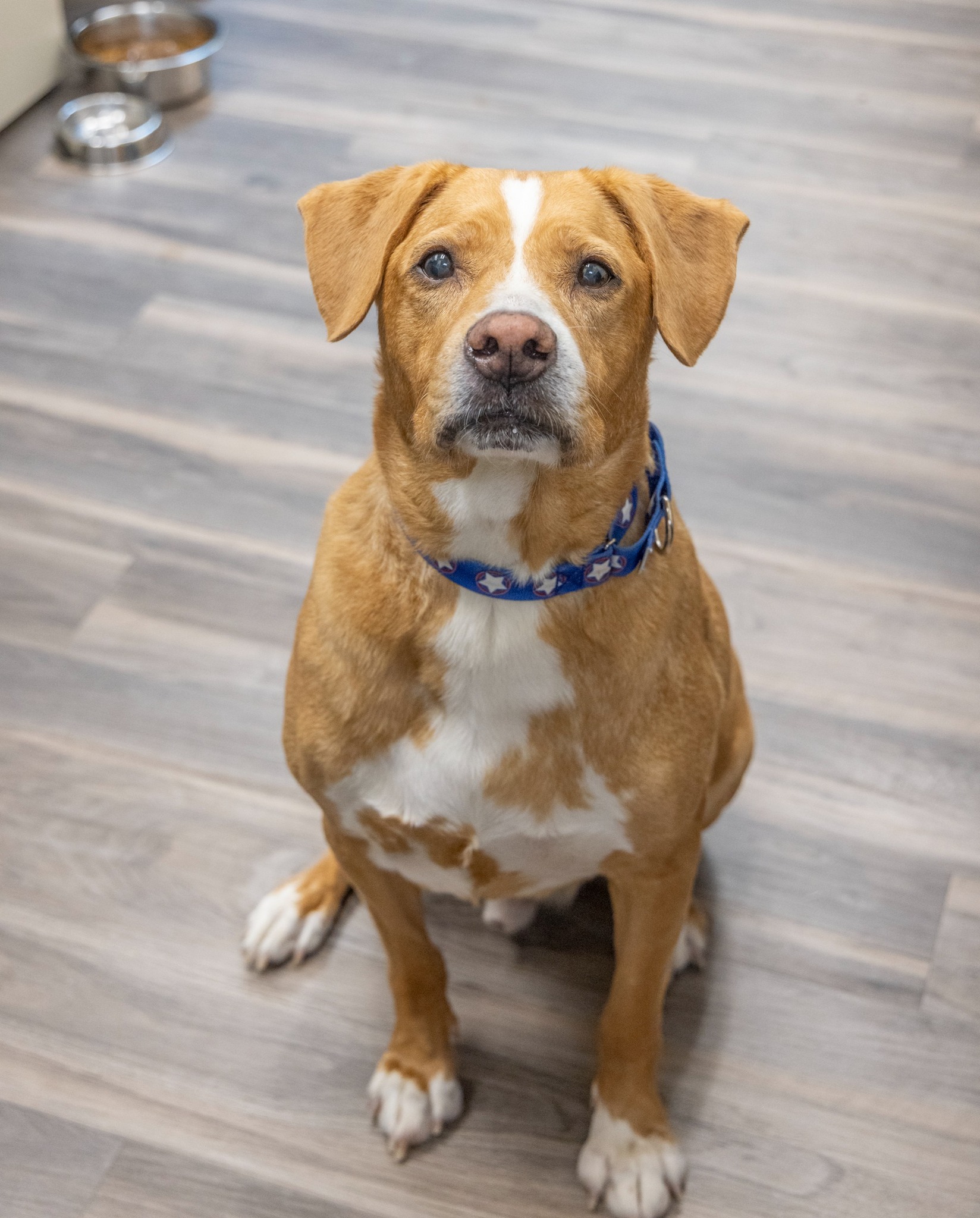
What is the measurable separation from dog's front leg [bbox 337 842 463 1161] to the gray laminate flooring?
0.05 metres

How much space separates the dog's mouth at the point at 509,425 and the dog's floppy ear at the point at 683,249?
161 mm

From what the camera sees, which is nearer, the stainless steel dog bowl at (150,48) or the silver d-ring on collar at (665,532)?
the silver d-ring on collar at (665,532)

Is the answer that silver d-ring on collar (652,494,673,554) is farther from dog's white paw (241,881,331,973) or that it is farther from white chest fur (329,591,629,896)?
dog's white paw (241,881,331,973)

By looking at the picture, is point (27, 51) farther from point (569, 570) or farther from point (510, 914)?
point (569, 570)

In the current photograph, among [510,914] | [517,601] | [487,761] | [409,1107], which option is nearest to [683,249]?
[517,601]

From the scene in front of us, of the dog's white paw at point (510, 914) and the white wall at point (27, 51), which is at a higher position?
the white wall at point (27, 51)

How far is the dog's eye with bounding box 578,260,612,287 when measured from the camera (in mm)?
1326

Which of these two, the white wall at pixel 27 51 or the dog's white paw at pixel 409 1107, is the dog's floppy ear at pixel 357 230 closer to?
the dog's white paw at pixel 409 1107

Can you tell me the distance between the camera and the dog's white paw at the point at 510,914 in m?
2.04

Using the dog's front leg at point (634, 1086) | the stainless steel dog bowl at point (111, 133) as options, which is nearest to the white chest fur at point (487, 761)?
the dog's front leg at point (634, 1086)

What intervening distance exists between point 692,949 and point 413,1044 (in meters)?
0.45

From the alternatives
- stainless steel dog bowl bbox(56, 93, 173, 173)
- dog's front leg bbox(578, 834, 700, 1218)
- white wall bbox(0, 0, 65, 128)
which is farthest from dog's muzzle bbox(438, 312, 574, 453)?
white wall bbox(0, 0, 65, 128)

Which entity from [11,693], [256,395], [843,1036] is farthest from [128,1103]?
[256,395]

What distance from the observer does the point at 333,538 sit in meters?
1.56
